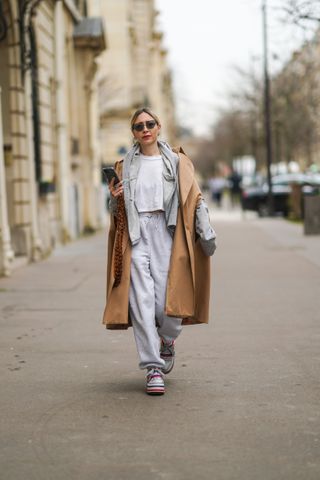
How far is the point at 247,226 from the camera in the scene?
27219mm

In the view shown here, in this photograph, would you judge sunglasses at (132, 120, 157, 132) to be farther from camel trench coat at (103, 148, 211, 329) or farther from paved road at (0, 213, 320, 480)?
paved road at (0, 213, 320, 480)

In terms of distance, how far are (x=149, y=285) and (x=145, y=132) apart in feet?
3.23

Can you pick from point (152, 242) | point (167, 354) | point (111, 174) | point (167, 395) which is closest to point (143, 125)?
point (111, 174)

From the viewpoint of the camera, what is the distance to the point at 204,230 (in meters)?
5.96

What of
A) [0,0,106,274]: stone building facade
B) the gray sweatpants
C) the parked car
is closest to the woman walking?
the gray sweatpants

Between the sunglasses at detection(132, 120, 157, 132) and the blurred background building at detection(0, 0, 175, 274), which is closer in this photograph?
the sunglasses at detection(132, 120, 157, 132)

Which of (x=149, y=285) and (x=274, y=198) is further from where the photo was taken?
(x=274, y=198)

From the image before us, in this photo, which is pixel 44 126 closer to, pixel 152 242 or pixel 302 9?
pixel 302 9

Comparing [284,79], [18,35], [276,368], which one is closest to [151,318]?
[276,368]

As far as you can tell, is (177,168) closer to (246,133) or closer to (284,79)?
(284,79)

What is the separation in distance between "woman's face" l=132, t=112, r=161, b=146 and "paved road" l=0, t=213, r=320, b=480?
1.63m

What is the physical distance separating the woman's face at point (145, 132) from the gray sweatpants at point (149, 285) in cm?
47

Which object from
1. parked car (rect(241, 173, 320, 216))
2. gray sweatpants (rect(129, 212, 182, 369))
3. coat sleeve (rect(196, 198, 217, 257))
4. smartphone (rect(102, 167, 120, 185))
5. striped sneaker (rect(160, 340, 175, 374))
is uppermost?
smartphone (rect(102, 167, 120, 185))

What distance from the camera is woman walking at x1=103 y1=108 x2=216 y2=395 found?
19.4ft
